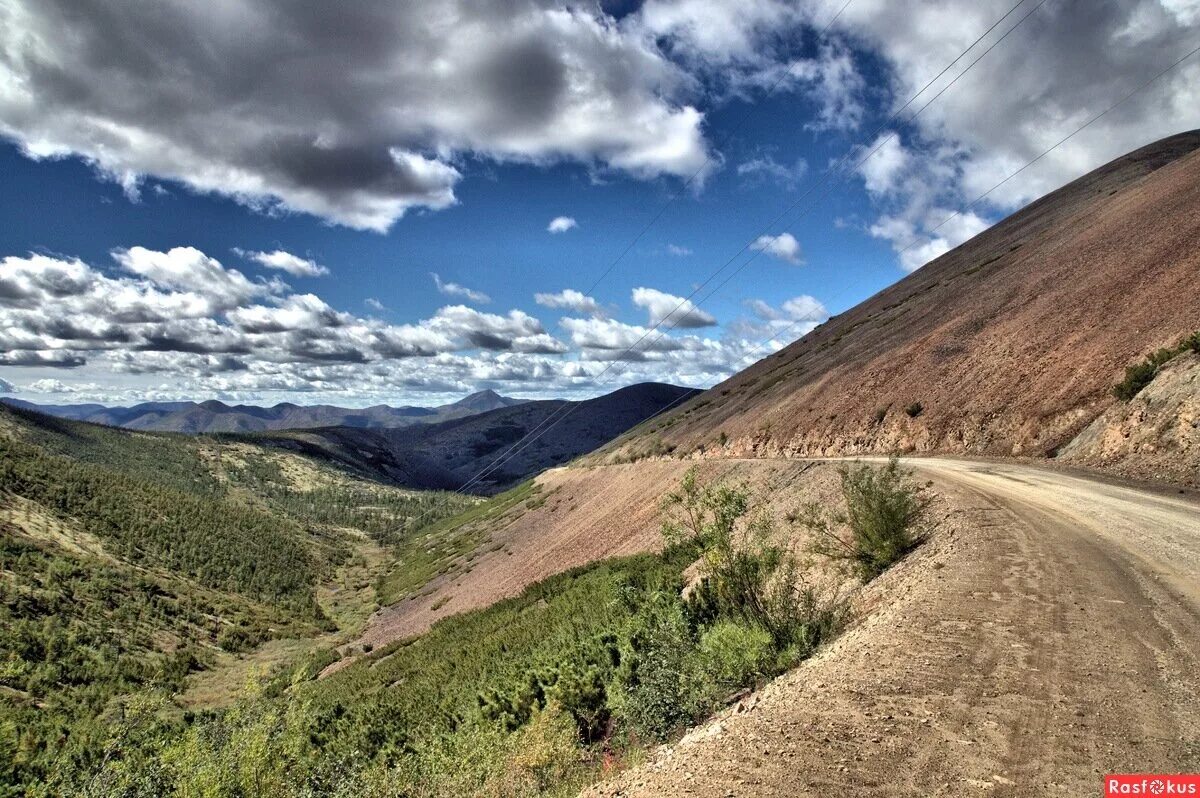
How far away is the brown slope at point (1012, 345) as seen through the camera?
25.2 m

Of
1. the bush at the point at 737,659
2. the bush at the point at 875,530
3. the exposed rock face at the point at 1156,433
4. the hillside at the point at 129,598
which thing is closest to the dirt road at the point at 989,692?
the bush at the point at 737,659

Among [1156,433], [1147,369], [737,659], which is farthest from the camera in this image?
[1147,369]

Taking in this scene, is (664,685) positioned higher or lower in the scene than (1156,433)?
lower

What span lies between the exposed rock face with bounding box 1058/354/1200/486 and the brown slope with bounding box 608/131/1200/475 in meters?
2.28

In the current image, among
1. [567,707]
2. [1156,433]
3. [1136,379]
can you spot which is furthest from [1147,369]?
[567,707]

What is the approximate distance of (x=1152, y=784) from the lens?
447cm

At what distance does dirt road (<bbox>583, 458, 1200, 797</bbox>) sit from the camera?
495cm

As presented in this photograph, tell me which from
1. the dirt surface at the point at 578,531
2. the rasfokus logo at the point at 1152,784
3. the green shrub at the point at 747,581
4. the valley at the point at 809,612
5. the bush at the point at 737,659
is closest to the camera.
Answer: the rasfokus logo at the point at 1152,784

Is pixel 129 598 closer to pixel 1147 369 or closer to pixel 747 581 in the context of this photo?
pixel 747 581

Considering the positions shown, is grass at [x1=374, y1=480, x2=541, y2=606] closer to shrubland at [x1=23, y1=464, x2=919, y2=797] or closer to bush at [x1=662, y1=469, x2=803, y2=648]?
shrubland at [x1=23, y1=464, x2=919, y2=797]

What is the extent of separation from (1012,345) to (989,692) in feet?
107

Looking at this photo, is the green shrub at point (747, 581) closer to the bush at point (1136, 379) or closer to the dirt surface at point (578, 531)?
the dirt surface at point (578, 531)

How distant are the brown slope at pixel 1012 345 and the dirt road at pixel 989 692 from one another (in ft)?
56.6

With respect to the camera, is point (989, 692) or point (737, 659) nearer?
point (989, 692)
